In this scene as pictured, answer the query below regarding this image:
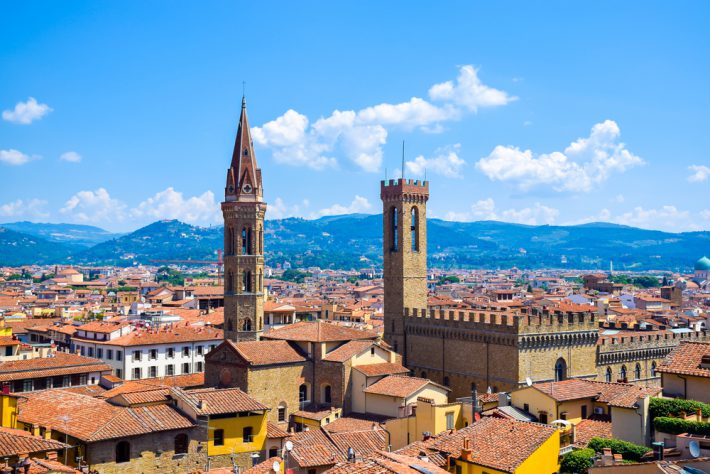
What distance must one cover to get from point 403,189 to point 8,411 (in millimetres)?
29780

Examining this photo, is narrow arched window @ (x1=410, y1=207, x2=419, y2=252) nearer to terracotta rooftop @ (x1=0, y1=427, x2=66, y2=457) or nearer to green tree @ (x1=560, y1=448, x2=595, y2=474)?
terracotta rooftop @ (x1=0, y1=427, x2=66, y2=457)

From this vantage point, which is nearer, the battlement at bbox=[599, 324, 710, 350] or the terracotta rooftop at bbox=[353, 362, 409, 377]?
the terracotta rooftop at bbox=[353, 362, 409, 377]

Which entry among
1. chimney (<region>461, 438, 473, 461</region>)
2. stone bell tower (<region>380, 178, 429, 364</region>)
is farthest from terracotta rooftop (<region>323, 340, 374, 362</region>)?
chimney (<region>461, 438, 473, 461</region>)

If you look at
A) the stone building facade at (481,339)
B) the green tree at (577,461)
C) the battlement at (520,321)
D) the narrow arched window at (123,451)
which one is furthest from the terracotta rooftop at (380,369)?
the green tree at (577,461)

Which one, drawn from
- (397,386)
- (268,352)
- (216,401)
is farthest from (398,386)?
(216,401)

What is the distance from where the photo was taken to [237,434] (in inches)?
1361

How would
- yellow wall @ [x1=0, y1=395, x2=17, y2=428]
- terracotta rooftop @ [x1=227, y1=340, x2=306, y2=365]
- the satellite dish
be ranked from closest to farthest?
the satellite dish
yellow wall @ [x1=0, y1=395, x2=17, y2=428]
terracotta rooftop @ [x1=227, y1=340, x2=306, y2=365]

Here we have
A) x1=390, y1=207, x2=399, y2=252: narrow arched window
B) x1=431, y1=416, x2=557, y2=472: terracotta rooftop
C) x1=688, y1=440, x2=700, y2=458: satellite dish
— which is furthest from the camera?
x1=390, y1=207, x2=399, y2=252: narrow arched window

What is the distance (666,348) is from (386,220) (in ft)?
64.8

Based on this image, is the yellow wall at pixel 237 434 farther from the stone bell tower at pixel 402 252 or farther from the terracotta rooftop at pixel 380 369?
the stone bell tower at pixel 402 252

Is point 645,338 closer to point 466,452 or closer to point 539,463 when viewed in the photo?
point 539,463

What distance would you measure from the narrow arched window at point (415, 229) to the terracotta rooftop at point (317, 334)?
8.05m

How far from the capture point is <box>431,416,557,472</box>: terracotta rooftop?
22.0m

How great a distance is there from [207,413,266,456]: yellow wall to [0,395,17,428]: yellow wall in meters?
7.60
